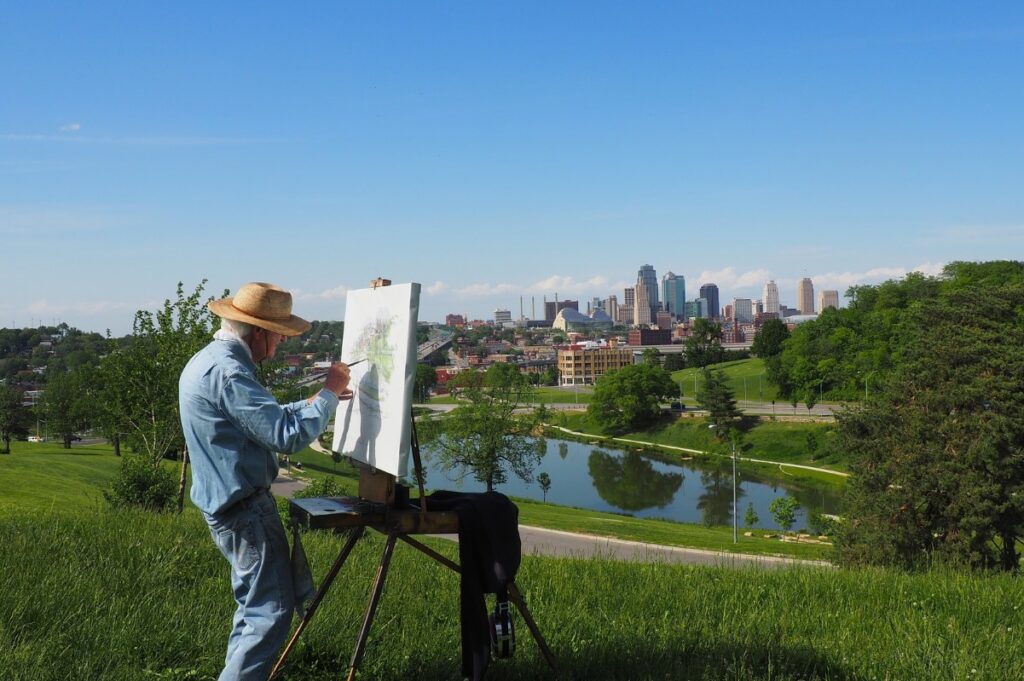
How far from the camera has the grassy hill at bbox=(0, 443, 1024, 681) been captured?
4.12 metres

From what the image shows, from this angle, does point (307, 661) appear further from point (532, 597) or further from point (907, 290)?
point (907, 290)

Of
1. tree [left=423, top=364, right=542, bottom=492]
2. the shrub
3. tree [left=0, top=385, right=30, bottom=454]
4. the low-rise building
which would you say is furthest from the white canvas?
the low-rise building

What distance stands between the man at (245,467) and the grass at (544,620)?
2.60ft

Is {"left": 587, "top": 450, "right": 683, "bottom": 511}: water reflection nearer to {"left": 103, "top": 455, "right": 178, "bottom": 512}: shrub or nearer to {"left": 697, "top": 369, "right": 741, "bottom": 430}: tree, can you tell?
{"left": 697, "top": 369, "right": 741, "bottom": 430}: tree

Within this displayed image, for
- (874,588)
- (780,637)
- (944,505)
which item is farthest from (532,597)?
(944,505)

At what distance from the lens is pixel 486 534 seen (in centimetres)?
396

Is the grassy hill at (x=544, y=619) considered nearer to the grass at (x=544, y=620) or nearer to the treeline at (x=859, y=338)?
the grass at (x=544, y=620)

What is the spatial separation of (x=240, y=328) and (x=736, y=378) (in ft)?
339

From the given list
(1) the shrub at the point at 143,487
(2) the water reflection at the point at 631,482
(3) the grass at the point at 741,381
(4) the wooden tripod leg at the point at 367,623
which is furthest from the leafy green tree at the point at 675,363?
(4) the wooden tripod leg at the point at 367,623

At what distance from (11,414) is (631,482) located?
44.9 meters

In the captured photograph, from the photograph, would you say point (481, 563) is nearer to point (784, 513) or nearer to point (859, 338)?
point (784, 513)

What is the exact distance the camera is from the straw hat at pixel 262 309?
355 centimetres

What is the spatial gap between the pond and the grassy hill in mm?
38241

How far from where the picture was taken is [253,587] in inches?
134
